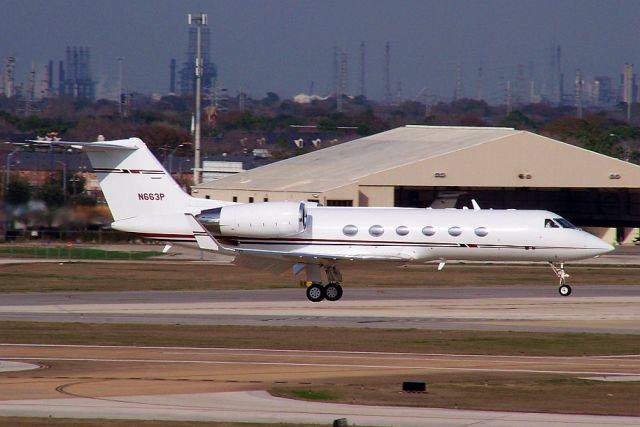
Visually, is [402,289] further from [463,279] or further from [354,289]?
[463,279]

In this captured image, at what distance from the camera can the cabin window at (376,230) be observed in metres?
35.7

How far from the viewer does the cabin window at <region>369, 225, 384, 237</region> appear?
3566cm

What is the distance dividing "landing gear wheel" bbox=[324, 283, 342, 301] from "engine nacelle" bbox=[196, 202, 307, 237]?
2.20m

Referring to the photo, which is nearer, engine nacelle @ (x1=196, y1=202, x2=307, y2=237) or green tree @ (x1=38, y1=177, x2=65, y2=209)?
engine nacelle @ (x1=196, y1=202, x2=307, y2=237)

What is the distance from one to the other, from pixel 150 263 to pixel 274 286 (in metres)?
11.9

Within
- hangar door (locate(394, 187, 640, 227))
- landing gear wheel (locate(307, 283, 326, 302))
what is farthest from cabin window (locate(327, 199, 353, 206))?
landing gear wheel (locate(307, 283, 326, 302))

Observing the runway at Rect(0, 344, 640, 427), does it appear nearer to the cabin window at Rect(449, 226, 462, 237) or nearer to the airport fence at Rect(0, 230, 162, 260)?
the cabin window at Rect(449, 226, 462, 237)

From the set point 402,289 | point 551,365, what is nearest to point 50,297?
point 402,289

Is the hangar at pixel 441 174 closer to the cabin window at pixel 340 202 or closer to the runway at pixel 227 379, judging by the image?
the cabin window at pixel 340 202

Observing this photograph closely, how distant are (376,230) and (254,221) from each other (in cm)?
389

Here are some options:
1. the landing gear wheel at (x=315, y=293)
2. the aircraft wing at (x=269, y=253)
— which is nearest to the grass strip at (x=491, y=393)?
the aircraft wing at (x=269, y=253)

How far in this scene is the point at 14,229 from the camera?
55.8 m

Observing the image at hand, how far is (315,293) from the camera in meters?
36.2

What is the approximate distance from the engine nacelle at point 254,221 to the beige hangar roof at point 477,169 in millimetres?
26022
